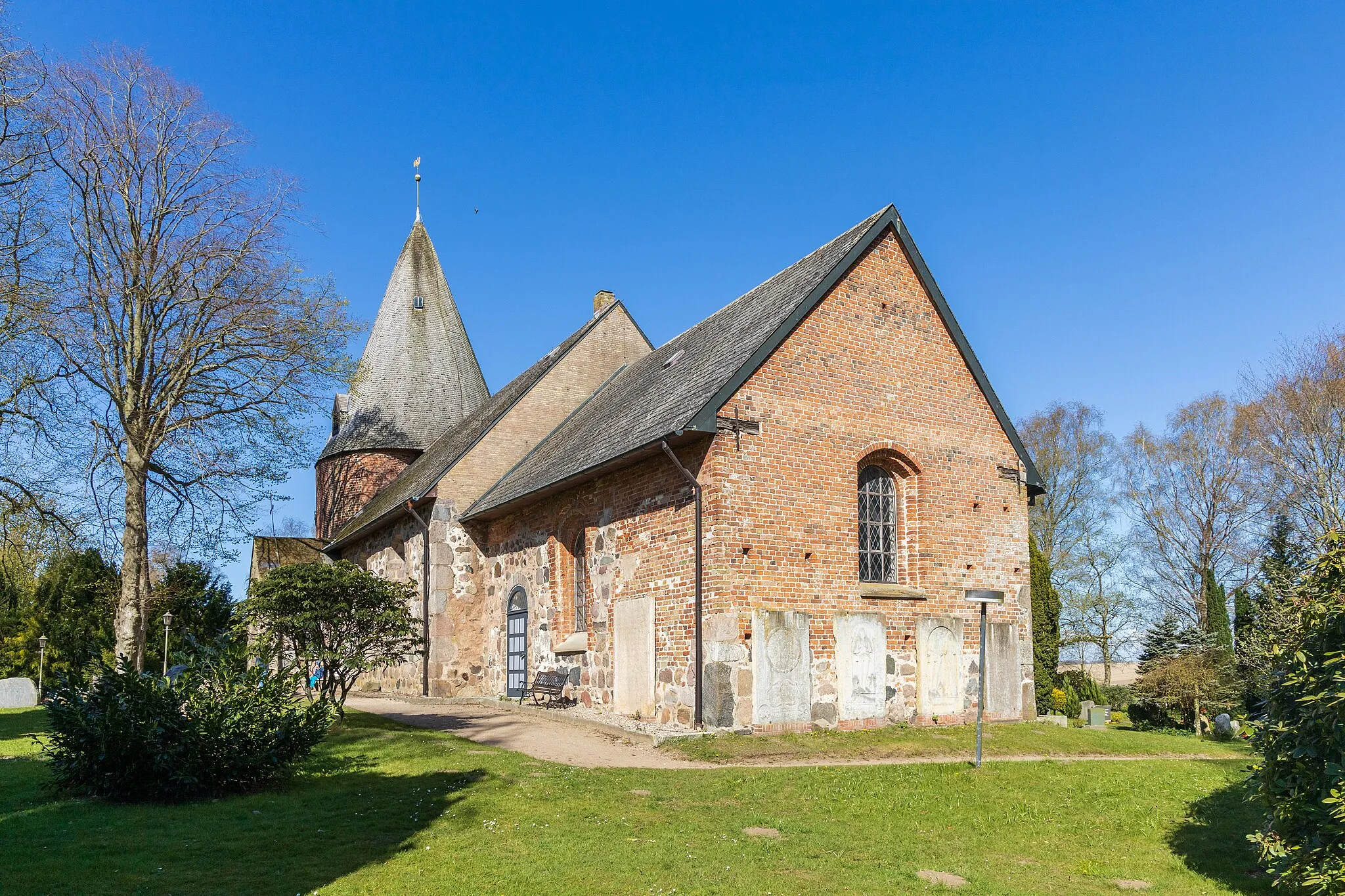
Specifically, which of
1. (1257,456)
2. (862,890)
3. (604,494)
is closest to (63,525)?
(604,494)

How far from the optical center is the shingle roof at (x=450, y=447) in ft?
76.2

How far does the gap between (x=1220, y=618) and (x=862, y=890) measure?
84.2 ft

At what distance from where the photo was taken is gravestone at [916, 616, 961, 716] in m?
15.7

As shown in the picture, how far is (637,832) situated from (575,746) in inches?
197

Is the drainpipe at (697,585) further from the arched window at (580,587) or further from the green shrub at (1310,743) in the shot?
the green shrub at (1310,743)

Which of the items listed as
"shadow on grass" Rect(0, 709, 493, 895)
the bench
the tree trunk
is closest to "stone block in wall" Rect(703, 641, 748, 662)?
"shadow on grass" Rect(0, 709, 493, 895)

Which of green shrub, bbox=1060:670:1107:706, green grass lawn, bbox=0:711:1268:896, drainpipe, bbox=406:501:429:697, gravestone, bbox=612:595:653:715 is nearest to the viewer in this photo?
green grass lawn, bbox=0:711:1268:896

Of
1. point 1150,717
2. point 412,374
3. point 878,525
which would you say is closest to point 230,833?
point 878,525

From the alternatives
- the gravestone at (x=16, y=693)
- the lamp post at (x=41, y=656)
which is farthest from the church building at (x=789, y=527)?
the lamp post at (x=41, y=656)

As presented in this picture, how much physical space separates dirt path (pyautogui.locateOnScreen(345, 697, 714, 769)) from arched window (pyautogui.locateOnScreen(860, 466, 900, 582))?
4859mm

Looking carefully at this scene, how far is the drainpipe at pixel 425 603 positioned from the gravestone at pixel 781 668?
10.4 m

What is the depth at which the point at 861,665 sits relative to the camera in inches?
587

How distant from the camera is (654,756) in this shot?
494 inches

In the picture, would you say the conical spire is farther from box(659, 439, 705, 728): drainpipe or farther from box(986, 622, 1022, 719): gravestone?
box(986, 622, 1022, 719): gravestone
